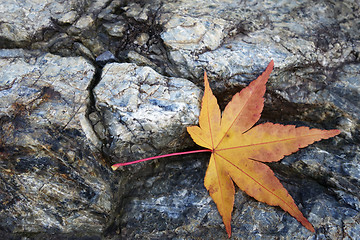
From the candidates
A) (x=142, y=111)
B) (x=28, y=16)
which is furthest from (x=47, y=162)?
(x=28, y=16)

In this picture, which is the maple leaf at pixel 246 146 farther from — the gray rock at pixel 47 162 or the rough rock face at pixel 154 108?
the gray rock at pixel 47 162

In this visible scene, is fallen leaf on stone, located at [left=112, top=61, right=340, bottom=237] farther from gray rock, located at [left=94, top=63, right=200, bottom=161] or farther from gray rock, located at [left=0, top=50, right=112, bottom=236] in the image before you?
gray rock, located at [left=0, top=50, right=112, bottom=236]

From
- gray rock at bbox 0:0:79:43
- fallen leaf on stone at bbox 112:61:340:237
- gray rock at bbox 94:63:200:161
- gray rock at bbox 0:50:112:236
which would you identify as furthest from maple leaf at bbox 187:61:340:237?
gray rock at bbox 0:0:79:43

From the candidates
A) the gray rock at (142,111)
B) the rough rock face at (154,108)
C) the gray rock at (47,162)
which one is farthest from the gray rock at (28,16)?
the gray rock at (142,111)

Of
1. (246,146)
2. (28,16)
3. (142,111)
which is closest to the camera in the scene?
(246,146)

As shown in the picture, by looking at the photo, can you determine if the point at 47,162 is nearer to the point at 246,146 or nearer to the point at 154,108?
the point at 154,108

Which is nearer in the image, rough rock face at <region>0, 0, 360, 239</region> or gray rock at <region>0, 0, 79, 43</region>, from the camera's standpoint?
rough rock face at <region>0, 0, 360, 239</region>

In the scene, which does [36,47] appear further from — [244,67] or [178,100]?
[244,67]
